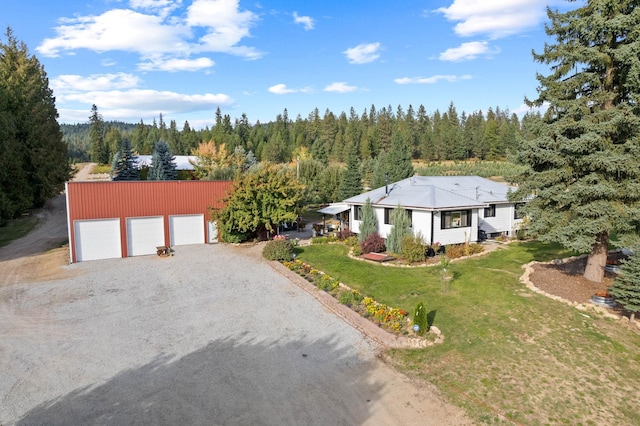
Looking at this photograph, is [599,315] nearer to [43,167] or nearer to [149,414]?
[149,414]

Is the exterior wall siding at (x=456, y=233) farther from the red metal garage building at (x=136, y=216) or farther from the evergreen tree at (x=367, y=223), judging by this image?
the red metal garage building at (x=136, y=216)

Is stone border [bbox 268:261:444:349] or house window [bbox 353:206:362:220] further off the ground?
house window [bbox 353:206:362:220]

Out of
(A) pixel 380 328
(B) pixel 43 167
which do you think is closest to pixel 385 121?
(B) pixel 43 167

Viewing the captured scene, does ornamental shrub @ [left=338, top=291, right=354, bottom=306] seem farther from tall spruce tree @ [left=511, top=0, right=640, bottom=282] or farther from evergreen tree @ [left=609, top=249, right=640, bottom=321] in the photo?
evergreen tree @ [left=609, top=249, right=640, bottom=321]

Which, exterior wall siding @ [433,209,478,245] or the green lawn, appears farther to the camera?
exterior wall siding @ [433,209,478,245]

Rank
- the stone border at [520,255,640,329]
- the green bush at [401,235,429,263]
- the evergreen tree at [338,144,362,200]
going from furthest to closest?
the evergreen tree at [338,144,362,200] < the green bush at [401,235,429,263] < the stone border at [520,255,640,329]

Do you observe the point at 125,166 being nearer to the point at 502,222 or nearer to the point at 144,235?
the point at 144,235

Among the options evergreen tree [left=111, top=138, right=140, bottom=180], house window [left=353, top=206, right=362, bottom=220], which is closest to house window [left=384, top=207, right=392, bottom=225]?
house window [left=353, top=206, right=362, bottom=220]
